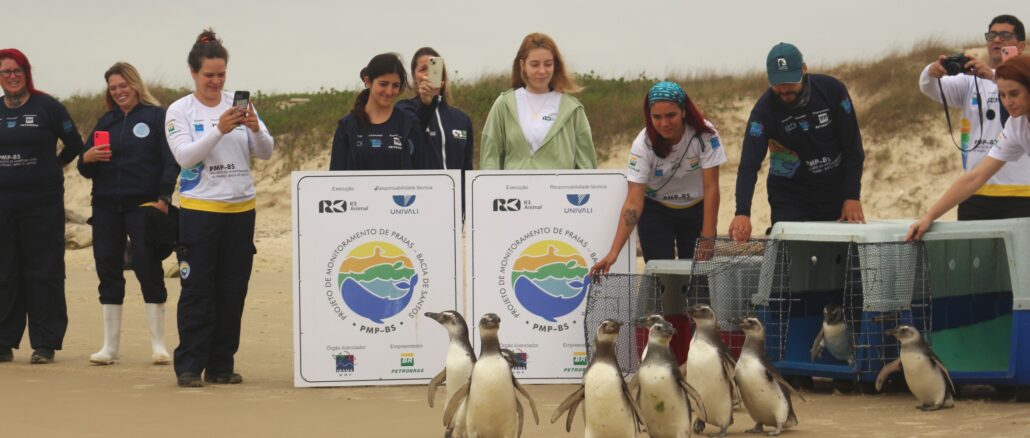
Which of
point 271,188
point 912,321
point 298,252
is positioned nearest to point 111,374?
point 298,252

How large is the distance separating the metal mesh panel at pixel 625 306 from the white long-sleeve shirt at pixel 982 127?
2267mm

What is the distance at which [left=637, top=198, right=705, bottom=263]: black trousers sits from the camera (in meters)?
9.49

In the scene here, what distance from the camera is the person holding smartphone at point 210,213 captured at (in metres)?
9.26

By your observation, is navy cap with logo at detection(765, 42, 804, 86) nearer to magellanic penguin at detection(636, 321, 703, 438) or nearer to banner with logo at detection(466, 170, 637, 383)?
banner with logo at detection(466, 170, 637, 383)

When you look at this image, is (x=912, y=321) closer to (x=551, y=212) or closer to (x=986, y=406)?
(x=986, y=406)

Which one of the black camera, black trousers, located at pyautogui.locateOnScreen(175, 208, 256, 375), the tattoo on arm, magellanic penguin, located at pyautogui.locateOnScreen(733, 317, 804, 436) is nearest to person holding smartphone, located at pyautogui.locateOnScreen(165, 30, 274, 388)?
black trousers, located at pyautogui.locateOnScreen(175, 208, 256, 375)

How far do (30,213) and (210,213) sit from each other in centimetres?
238

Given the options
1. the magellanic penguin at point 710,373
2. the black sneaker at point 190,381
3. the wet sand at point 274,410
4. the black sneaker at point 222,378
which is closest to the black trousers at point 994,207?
the wet sand at point 274,410

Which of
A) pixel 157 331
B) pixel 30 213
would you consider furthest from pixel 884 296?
pixel 30 213

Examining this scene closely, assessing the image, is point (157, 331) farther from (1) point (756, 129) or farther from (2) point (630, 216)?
(1) point (756, 129)

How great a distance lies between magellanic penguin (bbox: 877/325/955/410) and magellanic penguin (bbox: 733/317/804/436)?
89 centimetres

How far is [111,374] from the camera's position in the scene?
10.1m

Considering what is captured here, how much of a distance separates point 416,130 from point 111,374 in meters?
2.57

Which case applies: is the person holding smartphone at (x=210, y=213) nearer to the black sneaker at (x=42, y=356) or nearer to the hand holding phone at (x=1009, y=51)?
the black sneaker at (x=42, y=356)
